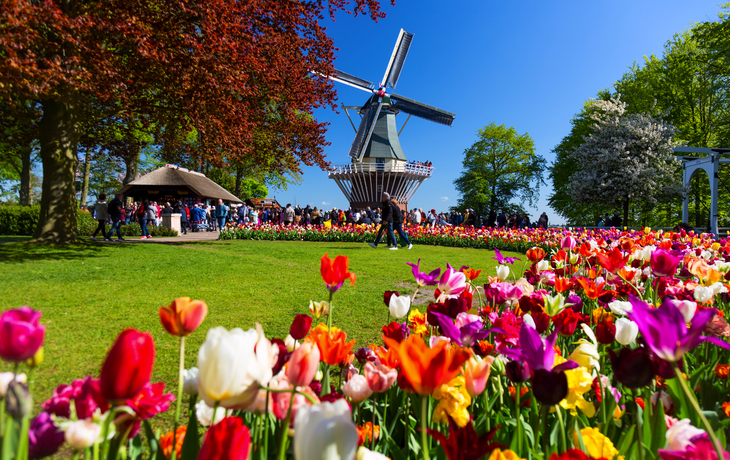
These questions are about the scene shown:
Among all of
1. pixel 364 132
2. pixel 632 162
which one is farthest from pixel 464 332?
pixel 364 132

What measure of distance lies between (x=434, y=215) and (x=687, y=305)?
23.7m

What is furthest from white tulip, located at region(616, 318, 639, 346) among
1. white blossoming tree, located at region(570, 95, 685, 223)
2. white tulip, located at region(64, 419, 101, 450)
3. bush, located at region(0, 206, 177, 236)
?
white blossoming tree, located at region(570, 95, 685, 223)

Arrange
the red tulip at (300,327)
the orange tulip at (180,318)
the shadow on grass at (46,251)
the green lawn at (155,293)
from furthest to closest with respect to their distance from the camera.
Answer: the shadow on grass at (46,251) < the green lawn at (155,293) < the red tulip at (300,327) < the orange tulip at (180,318)

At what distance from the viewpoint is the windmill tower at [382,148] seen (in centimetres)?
3244

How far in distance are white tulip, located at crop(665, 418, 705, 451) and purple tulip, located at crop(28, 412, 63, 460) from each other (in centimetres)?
116

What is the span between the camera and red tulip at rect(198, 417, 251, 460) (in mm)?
566

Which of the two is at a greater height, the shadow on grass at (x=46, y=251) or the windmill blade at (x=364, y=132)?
the windmill blade at (x=364, y=132)

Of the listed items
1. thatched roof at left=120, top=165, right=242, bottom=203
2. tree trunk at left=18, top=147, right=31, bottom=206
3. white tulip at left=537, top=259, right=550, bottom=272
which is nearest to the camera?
white tulip at left=537, top=259, right=550, bottom=272

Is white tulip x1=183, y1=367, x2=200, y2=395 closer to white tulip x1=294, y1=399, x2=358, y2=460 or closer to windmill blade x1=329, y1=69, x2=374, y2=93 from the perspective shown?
white tulip x1=294, y1=399, x2=358, y2=460

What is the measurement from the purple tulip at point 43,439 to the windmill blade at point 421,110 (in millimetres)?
37567

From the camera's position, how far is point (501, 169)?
38.6 meters

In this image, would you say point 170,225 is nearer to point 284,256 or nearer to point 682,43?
point 284,256

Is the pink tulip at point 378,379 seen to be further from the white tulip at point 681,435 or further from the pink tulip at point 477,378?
the white tulip at point 681,435

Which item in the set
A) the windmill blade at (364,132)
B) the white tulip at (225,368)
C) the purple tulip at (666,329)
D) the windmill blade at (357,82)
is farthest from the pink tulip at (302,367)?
the windmill blade at (357,82)
